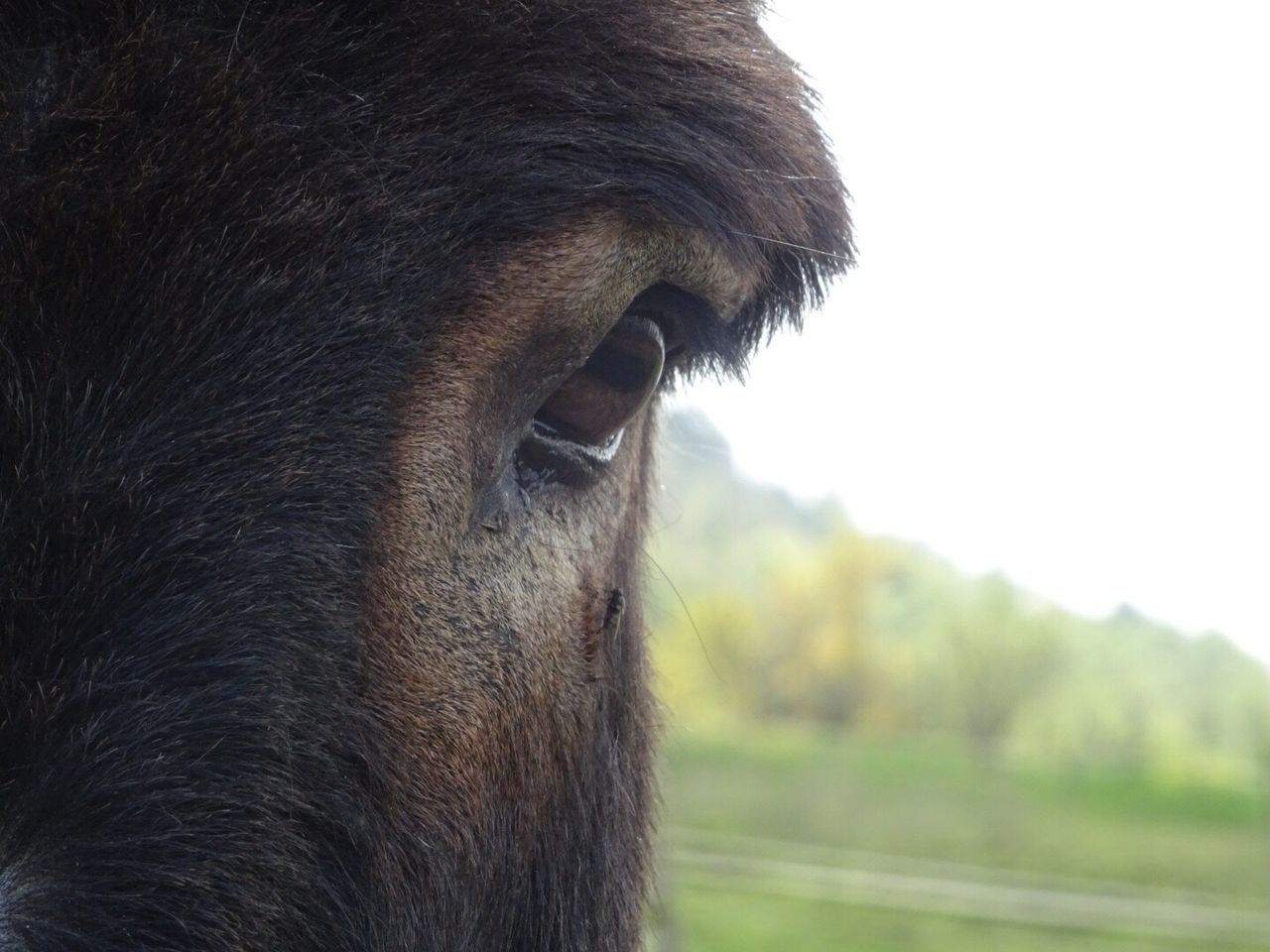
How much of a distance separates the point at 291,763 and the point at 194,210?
631 millimetres

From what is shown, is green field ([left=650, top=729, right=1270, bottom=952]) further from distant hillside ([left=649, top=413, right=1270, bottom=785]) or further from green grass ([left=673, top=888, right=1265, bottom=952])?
distant hillside ([left=649, top=413, right=1270, bottom=785])

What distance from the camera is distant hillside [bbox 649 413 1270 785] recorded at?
8695 mm

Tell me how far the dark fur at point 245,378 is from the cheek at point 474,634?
31mm

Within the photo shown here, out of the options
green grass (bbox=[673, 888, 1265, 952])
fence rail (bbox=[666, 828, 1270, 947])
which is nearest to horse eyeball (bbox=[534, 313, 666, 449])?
fence rail (bbox=[666, 828, 1270, 947])

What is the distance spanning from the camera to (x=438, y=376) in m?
1.63

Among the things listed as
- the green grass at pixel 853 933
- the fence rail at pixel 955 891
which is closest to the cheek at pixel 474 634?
the fence rail at pixel 955 891

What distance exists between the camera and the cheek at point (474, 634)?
1.61 metres

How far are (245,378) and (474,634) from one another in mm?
448

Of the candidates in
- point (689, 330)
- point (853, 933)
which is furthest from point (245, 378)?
point (853, 933)

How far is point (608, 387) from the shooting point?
6.17ft

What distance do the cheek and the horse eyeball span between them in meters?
0.10

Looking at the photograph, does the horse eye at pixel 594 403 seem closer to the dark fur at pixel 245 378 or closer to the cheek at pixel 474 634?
the cheek at pixel 474 634

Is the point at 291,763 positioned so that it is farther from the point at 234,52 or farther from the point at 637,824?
the point at 637,824

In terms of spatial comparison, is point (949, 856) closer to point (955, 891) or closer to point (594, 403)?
point (955, 891)
